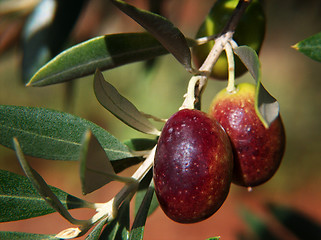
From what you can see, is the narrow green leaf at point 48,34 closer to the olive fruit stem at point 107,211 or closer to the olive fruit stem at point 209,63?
the olive fruit stem at point 209,63

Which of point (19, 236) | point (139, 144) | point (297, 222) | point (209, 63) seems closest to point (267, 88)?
point (297, 222)

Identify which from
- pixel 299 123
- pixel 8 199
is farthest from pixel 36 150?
pixel 299 123

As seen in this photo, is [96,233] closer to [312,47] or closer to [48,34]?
[312,47]

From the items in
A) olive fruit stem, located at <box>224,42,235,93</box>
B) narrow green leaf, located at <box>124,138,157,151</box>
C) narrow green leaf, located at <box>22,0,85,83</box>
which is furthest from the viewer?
narrow green leaf, located at <box>22,0,85,83</box>

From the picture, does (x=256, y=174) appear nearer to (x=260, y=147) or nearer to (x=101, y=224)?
(x=260, y=147)

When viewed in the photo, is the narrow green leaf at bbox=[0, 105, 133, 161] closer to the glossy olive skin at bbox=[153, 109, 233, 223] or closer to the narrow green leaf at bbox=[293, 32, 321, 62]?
the glossy olive skin at bbox=[153, 109, 233, 223]

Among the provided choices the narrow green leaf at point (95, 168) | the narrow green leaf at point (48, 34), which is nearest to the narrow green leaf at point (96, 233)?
the narrow green leaf at point (95, 168)

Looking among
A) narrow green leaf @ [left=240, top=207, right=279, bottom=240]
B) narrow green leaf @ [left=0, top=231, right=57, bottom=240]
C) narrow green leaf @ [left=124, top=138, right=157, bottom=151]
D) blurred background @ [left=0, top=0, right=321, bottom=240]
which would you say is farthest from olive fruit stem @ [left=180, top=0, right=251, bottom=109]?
blurred background @ [left=0, top=0, right=321, bottom=240]
